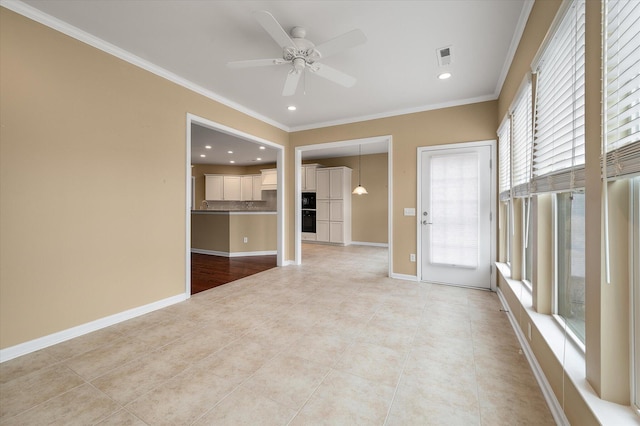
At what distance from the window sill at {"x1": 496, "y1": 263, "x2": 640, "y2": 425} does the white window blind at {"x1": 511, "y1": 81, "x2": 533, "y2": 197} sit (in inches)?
36.8

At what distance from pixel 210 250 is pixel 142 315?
366 cm

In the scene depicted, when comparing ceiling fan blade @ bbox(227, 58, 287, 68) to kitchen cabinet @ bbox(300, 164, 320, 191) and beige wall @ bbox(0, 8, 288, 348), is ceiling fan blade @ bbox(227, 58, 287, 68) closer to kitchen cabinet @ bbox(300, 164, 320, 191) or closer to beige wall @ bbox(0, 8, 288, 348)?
beige wall @ bbox(0, 8, 288, 348)

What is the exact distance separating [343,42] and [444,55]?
1.35m

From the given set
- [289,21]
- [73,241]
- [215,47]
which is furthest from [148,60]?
[73,241]

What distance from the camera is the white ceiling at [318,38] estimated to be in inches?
81.7

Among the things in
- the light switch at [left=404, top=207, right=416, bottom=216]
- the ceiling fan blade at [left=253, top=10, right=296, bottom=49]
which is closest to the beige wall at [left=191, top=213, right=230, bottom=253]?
the light switch at [left=404, top=207, right=416, bottom=216]

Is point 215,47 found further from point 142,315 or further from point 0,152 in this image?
point 142,315

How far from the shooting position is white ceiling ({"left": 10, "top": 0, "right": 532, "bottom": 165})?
2.07 metres

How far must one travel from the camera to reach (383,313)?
2883 mm

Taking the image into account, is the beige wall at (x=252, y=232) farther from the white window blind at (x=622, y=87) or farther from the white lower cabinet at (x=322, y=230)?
the white window blind at (x=622, y=87)

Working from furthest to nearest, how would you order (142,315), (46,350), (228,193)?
(228,193) < (142,315) < (46,350)

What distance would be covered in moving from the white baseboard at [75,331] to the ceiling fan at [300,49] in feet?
8.77

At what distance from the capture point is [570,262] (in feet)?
5.40

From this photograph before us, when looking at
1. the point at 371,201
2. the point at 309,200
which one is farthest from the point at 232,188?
the point at 371,201
